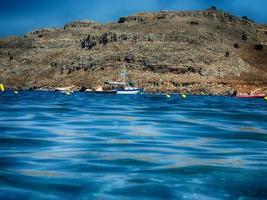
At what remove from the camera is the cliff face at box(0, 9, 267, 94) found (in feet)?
374

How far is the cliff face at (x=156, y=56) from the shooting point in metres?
114

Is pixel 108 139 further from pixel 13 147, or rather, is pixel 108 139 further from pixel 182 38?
pixel 182 38

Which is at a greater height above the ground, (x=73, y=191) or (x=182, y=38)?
(x=182, y=38)

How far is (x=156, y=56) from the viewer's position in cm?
12138

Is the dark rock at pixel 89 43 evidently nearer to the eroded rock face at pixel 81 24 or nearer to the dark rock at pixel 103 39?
the dark rock at pixel 103 39

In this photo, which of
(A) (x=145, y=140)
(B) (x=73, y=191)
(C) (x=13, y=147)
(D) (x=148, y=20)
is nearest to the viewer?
(B) (x=73, y=191)

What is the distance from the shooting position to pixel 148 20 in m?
154

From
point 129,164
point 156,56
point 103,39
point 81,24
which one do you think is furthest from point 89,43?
point 129,164

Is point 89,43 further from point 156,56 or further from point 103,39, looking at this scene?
point 156,56

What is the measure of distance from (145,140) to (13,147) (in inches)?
169

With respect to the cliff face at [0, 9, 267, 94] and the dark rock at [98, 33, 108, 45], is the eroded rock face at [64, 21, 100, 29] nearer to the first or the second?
the cliff face at [0, 9, 267, 94]

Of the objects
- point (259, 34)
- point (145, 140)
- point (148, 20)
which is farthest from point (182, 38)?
point (145, 140)

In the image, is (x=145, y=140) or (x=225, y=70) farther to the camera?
(x=225, y=70)

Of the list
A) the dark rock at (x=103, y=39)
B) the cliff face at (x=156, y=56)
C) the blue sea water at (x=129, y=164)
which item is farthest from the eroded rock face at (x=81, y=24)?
the blue sea water at (x=129, y=164)
